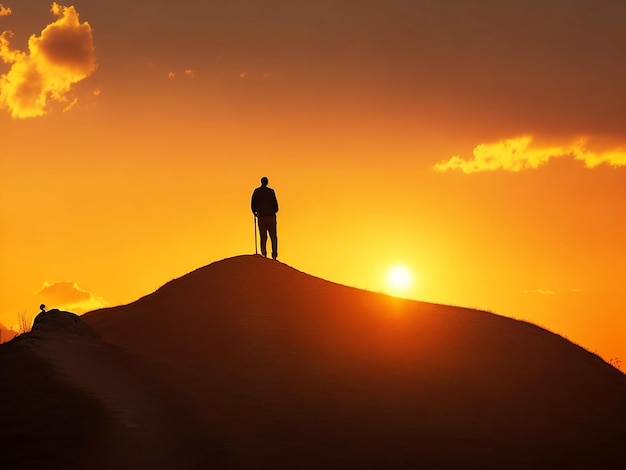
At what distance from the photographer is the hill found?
16.9m

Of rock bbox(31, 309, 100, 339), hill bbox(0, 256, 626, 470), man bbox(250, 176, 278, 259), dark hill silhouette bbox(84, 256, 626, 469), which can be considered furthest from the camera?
man bbox(250, 176, 278, 259)

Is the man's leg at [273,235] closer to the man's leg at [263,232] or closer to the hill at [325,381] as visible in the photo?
the man's leg at [263,232]

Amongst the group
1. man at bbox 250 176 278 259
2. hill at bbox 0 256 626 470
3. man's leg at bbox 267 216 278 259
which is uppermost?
man at bbox 250 176 278 259

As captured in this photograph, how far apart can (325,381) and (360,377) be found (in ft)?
4.55

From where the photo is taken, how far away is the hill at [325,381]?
664 inches

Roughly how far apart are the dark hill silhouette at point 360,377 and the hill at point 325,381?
0.06 meters

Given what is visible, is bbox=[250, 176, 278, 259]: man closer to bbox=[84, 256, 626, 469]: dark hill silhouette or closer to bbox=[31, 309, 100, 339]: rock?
bbox=[84, 256, 626, 469]: dark hill silhouette

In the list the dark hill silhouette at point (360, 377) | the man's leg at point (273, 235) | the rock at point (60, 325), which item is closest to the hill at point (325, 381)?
the dark hill silhouette at point (360, 377)

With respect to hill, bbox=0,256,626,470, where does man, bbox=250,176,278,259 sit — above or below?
above

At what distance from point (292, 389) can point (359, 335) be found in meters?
6.70

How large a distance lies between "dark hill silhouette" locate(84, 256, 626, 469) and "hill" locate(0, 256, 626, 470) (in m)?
0.06

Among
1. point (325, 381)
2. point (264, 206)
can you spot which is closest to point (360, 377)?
point (325, 381)

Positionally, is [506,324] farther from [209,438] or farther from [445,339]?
[209,438]

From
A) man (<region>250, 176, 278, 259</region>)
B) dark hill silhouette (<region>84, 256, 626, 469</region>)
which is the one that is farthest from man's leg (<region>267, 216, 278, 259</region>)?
dark hill silhouette (<region>84, 256, 626, 469</region>)
